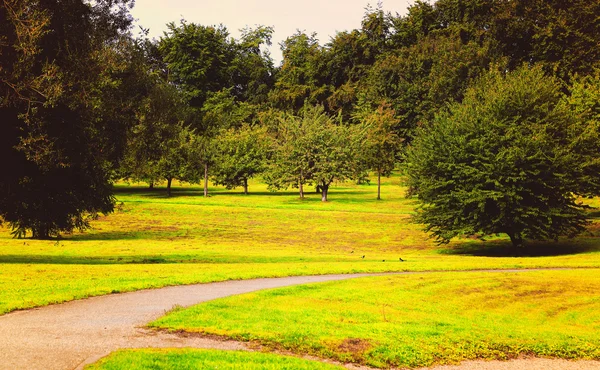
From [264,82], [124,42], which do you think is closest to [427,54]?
[264,82]

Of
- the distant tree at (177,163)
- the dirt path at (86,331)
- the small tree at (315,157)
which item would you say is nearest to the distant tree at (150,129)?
the distant tree at (177,163)

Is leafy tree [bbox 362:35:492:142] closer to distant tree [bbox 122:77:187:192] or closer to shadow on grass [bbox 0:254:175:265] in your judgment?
distant tree [bbox 122:77:187:192]

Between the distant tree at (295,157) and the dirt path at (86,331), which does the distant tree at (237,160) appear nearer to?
the distant tree at (295,157)

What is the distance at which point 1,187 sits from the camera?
2212 centimetres

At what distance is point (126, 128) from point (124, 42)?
532 centimetres

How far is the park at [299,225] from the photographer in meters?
11.5

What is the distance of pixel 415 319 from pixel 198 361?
6252 mm

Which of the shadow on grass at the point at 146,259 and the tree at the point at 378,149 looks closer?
the shadow on grass at the point at 146,259

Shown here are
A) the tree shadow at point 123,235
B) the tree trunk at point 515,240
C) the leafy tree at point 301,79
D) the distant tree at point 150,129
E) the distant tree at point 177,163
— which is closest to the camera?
the tree trunk at point 515,240

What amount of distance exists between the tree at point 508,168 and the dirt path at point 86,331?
21805 mm

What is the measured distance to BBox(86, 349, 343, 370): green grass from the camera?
9039 mm

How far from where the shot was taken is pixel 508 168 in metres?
32.8

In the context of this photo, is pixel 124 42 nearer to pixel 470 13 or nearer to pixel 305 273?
pixel 305 273

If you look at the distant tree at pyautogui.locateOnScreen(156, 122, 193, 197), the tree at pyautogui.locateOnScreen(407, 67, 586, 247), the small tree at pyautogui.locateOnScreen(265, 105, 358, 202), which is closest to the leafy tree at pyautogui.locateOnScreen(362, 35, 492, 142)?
the small tree at pyautogui.locateOnScreen(265, 105, 358, 202)
